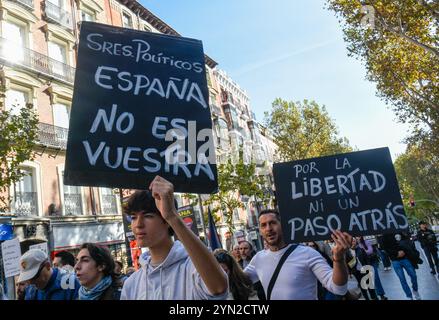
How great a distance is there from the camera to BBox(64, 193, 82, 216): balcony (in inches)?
687

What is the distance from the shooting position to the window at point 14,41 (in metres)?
17.0

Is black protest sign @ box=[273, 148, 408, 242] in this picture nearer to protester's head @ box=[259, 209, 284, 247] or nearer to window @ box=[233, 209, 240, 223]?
protester's head @ box=[259, 209, 284, 247]

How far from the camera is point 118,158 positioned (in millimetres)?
2441

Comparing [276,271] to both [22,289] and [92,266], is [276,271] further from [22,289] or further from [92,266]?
[22,289]

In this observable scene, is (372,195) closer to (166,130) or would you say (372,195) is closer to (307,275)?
(307,275)

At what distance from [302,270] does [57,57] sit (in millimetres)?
20111

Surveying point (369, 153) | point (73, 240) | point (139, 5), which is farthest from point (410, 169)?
point (369, 153)

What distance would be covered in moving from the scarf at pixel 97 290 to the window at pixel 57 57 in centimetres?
1820

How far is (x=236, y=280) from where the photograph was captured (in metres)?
3.99

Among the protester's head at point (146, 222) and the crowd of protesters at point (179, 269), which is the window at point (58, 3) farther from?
the protester's head at point (146, 222)

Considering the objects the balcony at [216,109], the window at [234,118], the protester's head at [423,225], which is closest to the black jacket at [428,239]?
the protester's head at [423,225]

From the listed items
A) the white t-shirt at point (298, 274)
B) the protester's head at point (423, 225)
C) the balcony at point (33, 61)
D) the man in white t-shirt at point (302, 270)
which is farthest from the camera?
the balcony at point (33, 61)

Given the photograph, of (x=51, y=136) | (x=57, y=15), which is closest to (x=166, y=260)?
(x=51, y=136)
